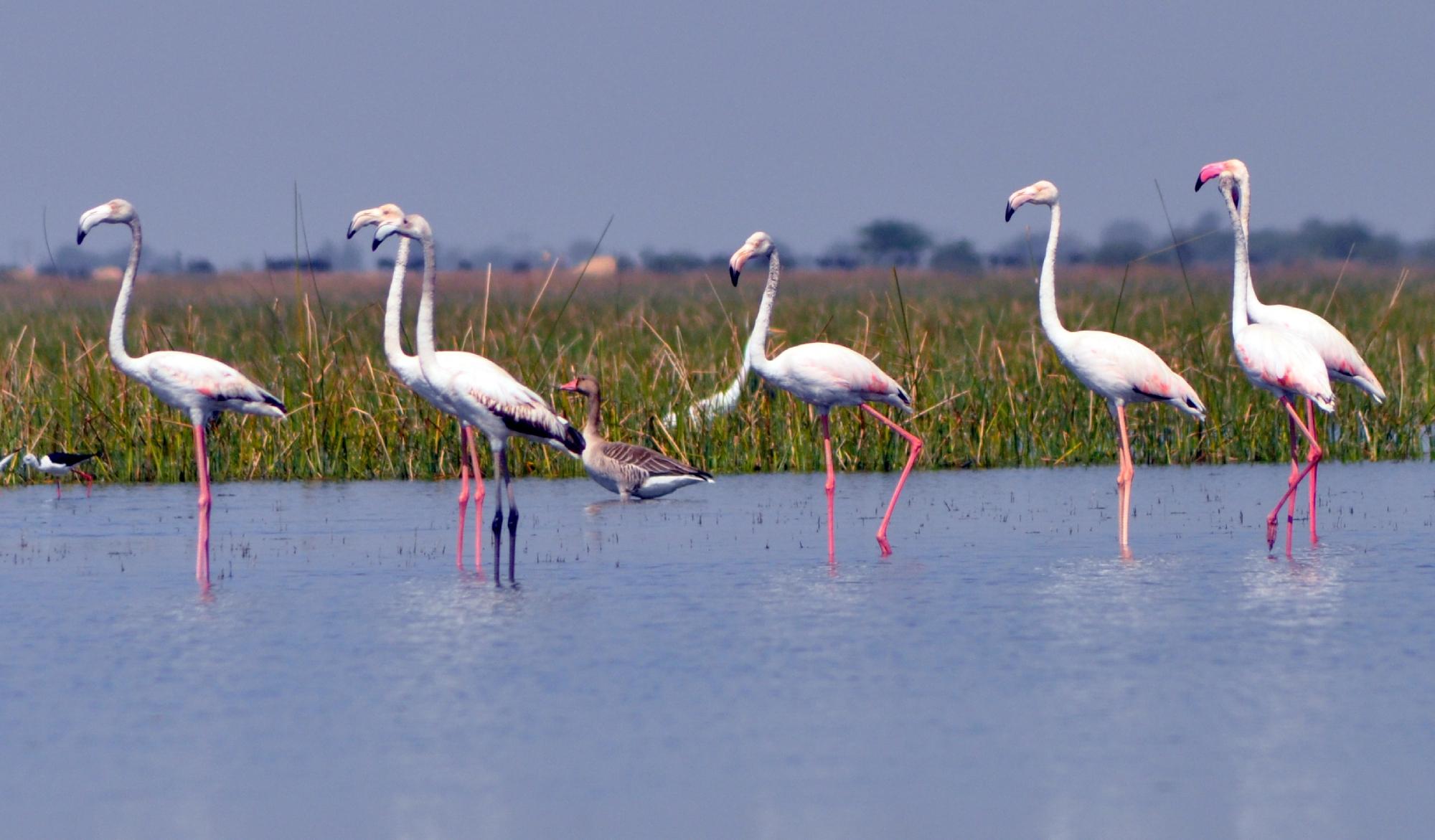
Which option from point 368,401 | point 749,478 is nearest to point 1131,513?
point 749,478

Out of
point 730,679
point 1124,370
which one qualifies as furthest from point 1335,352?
point 730,679

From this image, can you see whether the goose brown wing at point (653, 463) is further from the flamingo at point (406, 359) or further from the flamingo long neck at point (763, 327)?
the flamingo at point (406, 359)

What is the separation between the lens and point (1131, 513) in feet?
36.2

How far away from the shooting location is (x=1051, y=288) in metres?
10.9

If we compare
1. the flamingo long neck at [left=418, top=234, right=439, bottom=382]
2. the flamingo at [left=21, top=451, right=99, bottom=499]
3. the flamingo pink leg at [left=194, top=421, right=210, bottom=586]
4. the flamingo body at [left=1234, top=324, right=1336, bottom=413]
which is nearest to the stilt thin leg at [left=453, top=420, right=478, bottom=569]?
the flamingo long neck at [left=418, top=234, right=439, bottom=382]

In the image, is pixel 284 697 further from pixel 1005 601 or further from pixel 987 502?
pixel 987 502

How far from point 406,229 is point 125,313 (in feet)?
6.89

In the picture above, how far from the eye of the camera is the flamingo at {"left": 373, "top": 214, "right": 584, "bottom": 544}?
→ 955 cm

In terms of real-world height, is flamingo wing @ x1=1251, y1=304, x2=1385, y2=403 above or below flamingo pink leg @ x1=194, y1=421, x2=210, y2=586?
above

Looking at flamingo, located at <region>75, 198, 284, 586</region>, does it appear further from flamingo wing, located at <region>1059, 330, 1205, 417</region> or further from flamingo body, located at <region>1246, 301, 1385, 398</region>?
flamingo body, located at <region>1246, 301, 1385, 398</region>

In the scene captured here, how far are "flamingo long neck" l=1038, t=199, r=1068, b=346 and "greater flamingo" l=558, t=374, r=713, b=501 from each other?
2296mm

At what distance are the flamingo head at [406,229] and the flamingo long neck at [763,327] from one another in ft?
6.36

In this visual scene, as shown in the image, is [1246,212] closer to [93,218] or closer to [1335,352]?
[1335,352]

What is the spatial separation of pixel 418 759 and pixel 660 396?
9250 mm
